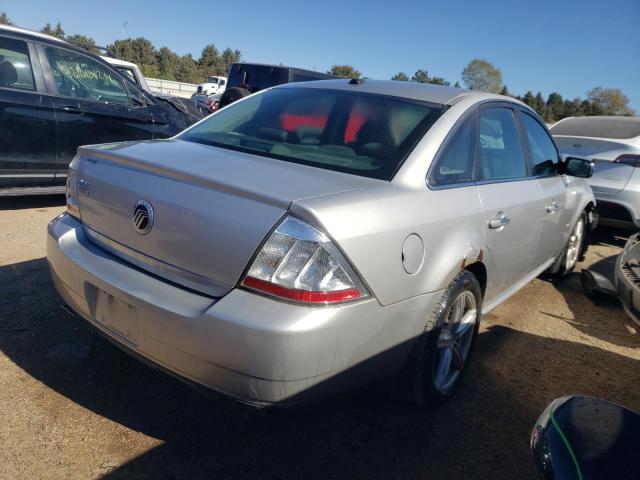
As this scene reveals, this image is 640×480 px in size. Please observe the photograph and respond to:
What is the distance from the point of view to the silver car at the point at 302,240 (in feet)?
6.15

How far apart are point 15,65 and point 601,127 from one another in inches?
269

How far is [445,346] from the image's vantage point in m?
2.67

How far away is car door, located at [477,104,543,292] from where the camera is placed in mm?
2941

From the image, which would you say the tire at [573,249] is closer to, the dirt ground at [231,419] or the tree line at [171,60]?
the dirt ground at [231,419]

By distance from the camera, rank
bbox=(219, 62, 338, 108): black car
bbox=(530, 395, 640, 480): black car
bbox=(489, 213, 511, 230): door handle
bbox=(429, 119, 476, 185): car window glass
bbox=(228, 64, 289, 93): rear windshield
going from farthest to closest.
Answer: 1. bbox=(228, 64, 289, 93): rear windshield
2. bbox=(219, 62, 338, 108): black car
3. bbox=(489, 213, 511, 230): door handle
4. bbox=(429, 119, 476, 185): car window glass
5. bbox=(530, 395, 640, 480): black car

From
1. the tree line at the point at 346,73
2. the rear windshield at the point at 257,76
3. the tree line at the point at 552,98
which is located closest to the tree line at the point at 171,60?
the tree line at the point at 346,73

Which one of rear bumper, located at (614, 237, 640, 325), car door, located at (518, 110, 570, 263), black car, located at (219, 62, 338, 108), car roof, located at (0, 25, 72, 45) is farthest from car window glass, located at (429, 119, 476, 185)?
black car, located at (219, 62, 338, 108)

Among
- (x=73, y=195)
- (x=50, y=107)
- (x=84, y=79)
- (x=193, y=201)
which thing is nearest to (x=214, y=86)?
(x=84, y=79)

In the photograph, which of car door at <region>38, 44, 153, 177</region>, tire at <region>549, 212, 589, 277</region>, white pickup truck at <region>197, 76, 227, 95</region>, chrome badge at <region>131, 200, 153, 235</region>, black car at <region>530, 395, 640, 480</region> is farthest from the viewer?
white pickup truck at <region>197, 76, 227, 95</region>

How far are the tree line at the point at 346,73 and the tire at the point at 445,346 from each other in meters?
26.8

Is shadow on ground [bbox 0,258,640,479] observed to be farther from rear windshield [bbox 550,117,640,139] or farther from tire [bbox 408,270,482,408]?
rear windshield [bbox 550,117,640,139]

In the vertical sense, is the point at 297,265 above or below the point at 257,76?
above

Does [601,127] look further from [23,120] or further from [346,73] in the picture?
[346,73]

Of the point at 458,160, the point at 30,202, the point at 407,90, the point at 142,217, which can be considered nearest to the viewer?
the point at 142,217
